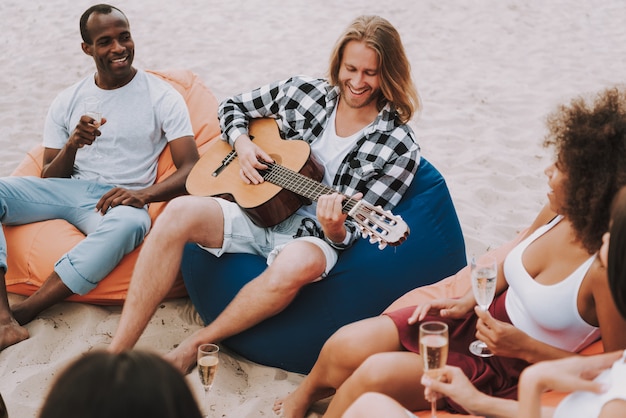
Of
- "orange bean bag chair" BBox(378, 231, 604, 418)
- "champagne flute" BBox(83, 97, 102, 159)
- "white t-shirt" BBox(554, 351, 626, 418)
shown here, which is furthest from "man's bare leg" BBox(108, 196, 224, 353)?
"white t-shirt" BBox(554, 351, 626, 418)

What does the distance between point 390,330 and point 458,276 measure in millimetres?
667

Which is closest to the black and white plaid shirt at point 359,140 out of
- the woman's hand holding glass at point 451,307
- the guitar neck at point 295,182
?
the guitar neck at point 295,182

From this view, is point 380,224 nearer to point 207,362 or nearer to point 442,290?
point 442,290

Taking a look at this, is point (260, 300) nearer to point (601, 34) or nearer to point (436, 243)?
point (436, 243)

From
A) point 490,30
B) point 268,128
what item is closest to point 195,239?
point 268,128

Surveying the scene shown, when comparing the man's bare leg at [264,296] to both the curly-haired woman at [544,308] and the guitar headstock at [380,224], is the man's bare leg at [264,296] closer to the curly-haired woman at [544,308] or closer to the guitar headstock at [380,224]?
the guitar headstock at [380,224]

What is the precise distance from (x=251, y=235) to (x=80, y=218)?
3.10 ft

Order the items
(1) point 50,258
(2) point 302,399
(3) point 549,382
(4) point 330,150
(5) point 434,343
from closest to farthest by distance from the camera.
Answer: (3) point 549,382, (5) point 434,343, (2) point 302,399, (4) point 330,150, (1) point 50,258

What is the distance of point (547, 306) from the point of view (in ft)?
8.34

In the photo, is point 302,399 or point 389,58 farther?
point 389,58

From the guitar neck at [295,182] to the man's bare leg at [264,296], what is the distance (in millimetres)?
233

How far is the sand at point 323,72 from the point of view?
354 cm

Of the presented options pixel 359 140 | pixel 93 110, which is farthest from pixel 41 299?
pixel 359 140

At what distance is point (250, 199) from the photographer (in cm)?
352
